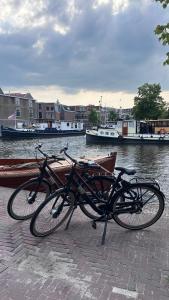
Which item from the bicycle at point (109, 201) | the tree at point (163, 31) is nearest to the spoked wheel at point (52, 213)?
the bicycle at point (109, 201)

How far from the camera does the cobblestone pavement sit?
3062mm

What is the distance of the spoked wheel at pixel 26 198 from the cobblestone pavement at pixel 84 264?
0.30 metres

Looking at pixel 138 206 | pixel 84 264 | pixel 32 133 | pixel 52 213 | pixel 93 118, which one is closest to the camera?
pixel 84 264

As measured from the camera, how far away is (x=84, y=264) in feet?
11.8

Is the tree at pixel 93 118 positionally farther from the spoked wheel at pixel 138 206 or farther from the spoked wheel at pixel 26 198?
the spoked wheel at pixel 138 206

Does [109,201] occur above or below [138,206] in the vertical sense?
above

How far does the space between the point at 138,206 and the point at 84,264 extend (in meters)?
1.49

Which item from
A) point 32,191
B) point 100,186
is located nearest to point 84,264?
point 100,186

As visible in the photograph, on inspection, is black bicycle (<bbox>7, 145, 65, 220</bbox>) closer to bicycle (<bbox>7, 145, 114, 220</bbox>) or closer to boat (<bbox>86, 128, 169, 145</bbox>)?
bicycle (<bbox>7, 145, 114, 220</bbox>)

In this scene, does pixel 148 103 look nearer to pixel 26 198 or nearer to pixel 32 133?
pixel 32 133

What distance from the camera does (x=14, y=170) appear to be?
8.52m

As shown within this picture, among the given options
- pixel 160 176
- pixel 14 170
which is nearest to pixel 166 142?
pixel 160 176

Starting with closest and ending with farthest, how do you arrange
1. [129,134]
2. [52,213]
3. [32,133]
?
[52,213], [129,134], [32,133]

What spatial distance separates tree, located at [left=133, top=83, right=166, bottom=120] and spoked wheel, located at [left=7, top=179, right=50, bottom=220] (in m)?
57.0
